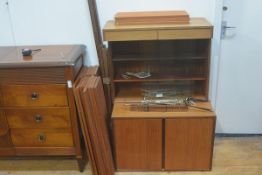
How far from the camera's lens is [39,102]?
1.88 metres

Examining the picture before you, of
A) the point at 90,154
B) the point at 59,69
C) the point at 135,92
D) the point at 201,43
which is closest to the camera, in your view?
the point at 59,69

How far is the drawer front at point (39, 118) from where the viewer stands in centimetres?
191

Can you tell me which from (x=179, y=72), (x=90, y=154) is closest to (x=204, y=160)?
(x=179, y=72)

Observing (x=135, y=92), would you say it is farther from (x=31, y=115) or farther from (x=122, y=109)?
(x=31, y=115)

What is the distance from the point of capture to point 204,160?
201 centimetres

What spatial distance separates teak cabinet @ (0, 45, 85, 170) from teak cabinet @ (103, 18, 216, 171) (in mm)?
316

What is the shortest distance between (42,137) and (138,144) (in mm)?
693

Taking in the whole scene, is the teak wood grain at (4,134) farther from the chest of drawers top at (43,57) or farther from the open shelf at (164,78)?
the open shelf at (164,78)

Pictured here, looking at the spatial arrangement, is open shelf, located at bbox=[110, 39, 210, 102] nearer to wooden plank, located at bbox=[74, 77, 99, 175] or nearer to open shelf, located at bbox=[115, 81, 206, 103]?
open shelf, located at bbox=[115, 81, 206, 103]

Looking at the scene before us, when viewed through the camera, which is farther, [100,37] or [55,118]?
[100,37]

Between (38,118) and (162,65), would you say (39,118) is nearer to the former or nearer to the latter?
(38,118)

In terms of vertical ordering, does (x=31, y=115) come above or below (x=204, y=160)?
above

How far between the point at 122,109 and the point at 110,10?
0.77 meters

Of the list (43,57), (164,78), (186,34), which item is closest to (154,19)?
(186,34)
